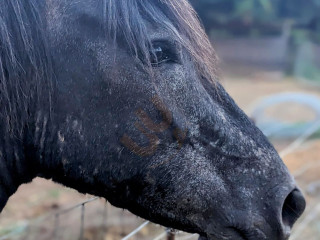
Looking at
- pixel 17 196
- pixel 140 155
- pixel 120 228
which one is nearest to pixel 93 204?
pixel 120 228

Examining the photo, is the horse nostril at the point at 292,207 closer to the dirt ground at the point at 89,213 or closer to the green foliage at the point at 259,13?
the dirt ground at the point at 89,213

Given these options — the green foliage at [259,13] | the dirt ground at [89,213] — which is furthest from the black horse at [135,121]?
the green foliage at [259,13]

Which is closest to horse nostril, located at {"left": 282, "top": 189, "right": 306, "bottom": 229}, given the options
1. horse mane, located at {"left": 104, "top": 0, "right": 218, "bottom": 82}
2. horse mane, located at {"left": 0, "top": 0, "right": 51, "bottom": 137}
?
horse mane, located at {"left": 104, "top": 0, "right": 218, "bottom": 82}

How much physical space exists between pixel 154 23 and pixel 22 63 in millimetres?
456

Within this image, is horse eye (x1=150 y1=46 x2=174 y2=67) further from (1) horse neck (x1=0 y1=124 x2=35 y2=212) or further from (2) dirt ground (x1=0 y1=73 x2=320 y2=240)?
(2) dirt ground (x1=0 y1=73 x2=320 y2=240)

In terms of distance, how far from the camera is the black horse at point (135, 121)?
1560 millimetres

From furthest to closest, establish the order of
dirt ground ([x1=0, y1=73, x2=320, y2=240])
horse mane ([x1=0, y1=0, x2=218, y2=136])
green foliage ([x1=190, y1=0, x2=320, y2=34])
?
green foliage ([x1=190, y1=0, x2=320, y2=34]), dirt ground ([x1=0, y1=73, x2=320, y2=240]), horse mane ([x1=0, y1=0, x2=218, y2=136])

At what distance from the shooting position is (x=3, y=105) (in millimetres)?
1543

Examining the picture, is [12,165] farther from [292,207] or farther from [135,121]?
[292,207]

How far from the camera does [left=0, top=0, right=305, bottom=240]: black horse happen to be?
156 cm

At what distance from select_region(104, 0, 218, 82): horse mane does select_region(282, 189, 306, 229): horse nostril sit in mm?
493

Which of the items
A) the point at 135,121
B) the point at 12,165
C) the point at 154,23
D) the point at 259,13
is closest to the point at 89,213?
the point at 12,165

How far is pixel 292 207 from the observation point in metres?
1.66

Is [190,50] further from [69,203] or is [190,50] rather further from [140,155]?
[69,203]
